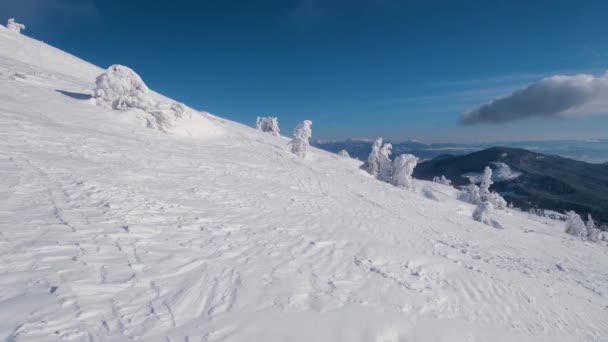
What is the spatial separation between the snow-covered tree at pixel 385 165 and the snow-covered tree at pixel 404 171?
2.51 meters

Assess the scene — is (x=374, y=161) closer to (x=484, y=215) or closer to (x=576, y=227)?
(x=484, y=215)

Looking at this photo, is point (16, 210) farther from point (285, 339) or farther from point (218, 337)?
point (285, 339)

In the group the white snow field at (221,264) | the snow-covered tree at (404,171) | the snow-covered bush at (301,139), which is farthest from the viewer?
the snow-covered tree at (404,171)

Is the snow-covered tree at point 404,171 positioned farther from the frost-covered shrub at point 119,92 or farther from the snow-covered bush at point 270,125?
the frost-covered shrub at point 119,92

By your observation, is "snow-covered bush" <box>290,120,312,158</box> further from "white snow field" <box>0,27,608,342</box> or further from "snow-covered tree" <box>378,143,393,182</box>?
"white snow field" <box>0,27,608,342</box>

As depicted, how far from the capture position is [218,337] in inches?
203

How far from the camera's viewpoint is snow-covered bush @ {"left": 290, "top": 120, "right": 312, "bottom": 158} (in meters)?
38.6

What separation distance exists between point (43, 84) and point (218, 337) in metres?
34.2

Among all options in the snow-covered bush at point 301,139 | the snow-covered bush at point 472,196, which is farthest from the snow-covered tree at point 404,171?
the snow-covered bush at point 301,139

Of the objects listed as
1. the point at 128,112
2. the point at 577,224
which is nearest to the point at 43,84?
the point at 128,112

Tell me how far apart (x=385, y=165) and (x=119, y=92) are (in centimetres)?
4256

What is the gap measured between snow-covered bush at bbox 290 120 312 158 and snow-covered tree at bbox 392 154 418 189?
1718 centimetres

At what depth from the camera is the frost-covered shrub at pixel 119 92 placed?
2595 cm

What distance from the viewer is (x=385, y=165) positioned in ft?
176
